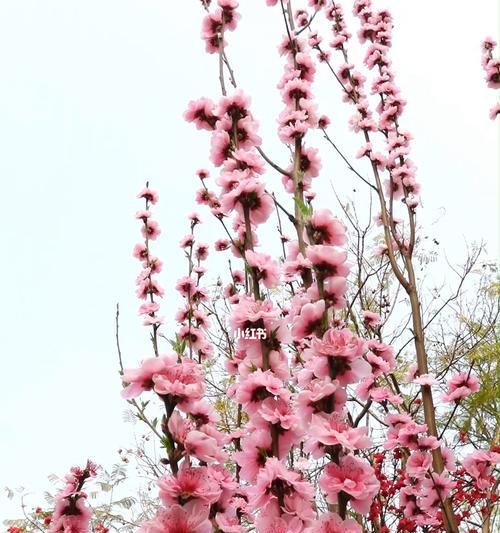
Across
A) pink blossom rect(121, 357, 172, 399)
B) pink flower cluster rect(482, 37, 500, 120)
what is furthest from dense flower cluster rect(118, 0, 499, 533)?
Answer: pink flower cluster rect(482, 37, 500, 120)

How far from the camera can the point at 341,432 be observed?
1.40 meters

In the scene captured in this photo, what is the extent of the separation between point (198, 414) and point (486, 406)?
6453 mm

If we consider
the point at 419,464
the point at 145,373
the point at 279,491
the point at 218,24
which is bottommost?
the point at 279,491

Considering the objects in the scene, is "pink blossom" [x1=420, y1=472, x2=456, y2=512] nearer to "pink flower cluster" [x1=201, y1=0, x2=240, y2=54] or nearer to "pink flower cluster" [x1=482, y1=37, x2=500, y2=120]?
"pink flower cluster" [x1=201, y1=0, x2=240, y2=54]

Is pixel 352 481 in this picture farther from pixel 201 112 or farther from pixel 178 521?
pixel 201 112

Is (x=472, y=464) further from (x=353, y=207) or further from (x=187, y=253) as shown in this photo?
(x=353, y=207)

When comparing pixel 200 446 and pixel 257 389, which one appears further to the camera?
pixel 257 389

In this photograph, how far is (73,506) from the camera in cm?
180

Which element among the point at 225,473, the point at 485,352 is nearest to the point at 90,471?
the point at 225,473

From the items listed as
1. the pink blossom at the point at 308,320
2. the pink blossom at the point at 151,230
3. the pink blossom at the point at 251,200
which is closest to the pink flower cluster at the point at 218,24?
the pink blossom at the point at 251,200

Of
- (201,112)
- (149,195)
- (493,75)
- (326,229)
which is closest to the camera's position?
(326,229)

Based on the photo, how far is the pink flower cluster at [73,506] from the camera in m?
1.77

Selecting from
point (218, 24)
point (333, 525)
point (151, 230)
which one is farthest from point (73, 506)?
point (151, 230)

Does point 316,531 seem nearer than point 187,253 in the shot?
Yes
